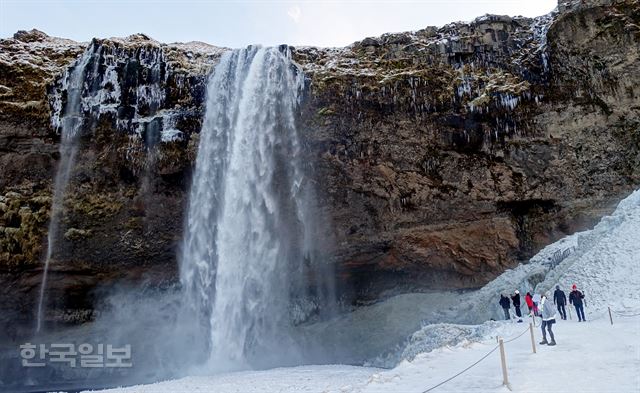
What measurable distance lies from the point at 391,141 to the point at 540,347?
16.1 meters

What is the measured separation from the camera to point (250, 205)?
24.8 meters

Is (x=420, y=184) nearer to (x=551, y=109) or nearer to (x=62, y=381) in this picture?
(x=551, y=109)

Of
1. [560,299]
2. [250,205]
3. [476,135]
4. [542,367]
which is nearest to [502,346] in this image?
[542,367]

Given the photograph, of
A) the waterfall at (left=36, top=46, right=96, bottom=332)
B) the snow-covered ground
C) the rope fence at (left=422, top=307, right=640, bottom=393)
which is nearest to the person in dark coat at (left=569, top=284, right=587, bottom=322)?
the snow-covered ground

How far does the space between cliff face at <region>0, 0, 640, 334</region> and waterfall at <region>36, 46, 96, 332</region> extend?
34 centimetres

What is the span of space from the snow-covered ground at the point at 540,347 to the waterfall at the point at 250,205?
5347 mm

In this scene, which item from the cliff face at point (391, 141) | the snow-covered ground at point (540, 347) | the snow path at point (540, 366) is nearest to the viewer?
the snow path at point (540, 366)

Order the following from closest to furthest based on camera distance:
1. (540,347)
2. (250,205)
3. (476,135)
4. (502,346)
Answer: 1. (502,346)
2. (540,347)
3. (250,205)
4. (476,135)

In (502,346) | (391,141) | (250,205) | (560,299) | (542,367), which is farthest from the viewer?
(391,141)

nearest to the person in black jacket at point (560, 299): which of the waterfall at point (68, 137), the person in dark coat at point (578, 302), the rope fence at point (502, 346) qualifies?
the person in dark coat at point (578, 302)

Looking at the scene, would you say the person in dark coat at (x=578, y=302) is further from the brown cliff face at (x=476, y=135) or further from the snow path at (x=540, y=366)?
the brown cliff face at (x=476, y=135)

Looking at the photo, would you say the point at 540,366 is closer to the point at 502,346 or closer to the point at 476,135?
the point at 502,346

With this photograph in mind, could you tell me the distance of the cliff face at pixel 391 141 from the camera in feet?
78.9

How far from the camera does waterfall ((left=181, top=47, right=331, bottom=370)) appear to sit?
79.2ft
